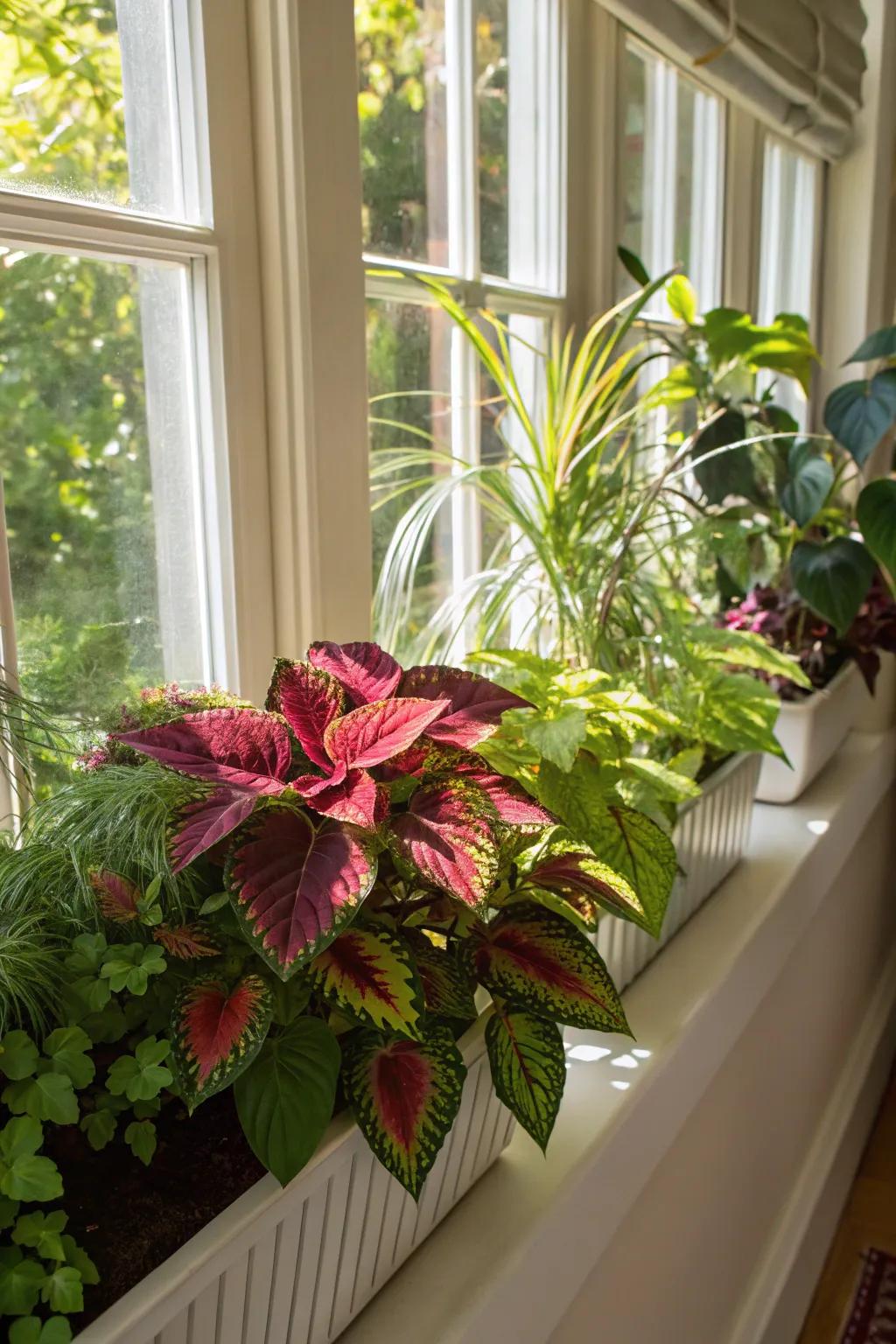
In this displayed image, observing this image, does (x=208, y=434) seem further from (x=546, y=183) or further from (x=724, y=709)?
(x=546, y=183)

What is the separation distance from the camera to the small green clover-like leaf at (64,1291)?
1.66 feet

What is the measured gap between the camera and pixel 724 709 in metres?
1.27

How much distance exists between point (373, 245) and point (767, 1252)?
1719 mm

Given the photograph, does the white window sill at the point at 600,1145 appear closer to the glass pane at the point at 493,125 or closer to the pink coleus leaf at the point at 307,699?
the pink coleus leaf at the point at 307,699

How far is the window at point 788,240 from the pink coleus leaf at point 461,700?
184cm

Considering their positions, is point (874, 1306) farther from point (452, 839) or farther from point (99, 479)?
point (99, 479)

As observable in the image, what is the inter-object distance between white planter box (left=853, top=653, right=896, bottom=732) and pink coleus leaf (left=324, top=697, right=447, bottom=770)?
182 centimetres

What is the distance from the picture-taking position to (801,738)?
5.88ft

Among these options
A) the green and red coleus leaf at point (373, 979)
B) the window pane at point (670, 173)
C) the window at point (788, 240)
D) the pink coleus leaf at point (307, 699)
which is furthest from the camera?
the window at point (788, 240)

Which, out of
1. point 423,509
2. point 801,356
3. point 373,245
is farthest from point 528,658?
point 801,356

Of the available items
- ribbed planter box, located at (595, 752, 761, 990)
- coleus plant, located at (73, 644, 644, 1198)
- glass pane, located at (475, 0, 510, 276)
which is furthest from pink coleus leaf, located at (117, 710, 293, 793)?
glass pane, located at (475, 0, 510, 276)

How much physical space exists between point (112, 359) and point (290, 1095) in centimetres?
60

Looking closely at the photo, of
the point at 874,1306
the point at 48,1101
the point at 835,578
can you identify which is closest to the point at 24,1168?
the point at 48,1101

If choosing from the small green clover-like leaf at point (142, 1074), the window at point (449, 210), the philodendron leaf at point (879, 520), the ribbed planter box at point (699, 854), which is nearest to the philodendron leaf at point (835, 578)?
the philodendron leaf at point (879, 520)
